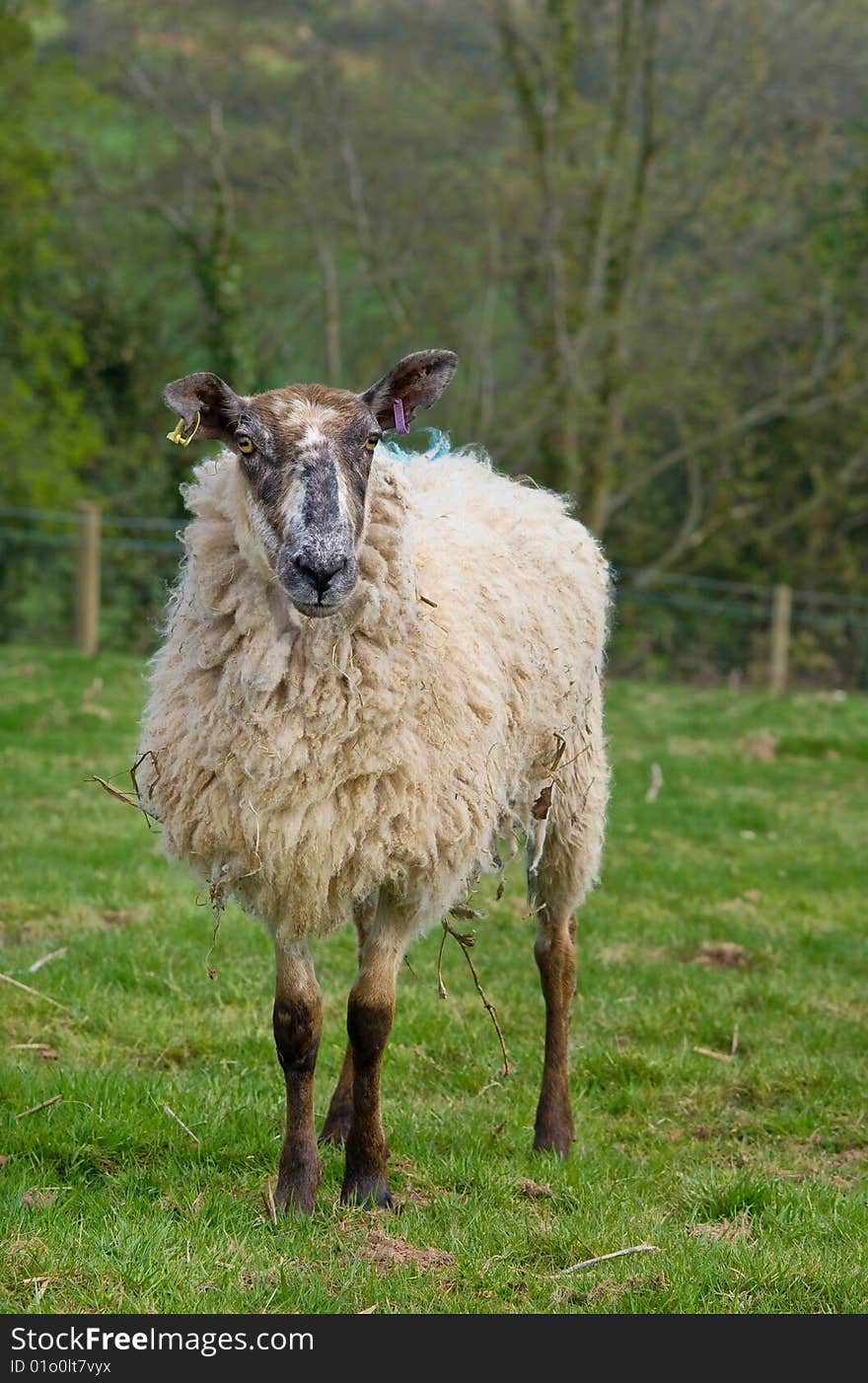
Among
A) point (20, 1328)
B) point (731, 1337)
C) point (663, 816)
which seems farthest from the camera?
point (663, 816)

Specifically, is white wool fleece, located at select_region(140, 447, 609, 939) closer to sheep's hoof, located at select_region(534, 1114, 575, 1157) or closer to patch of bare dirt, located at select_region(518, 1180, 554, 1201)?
patch of bare dirt, located at select_region(518, 1180, 554, 1201)

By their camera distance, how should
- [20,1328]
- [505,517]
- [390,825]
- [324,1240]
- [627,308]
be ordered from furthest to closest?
[627,308] < [505,517] < [390,825] < [324,1240] < [20,1328]

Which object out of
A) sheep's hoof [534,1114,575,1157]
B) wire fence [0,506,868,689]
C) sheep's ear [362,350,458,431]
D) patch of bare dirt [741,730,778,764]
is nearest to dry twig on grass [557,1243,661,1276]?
sheep's hoof [534,1114,575,1157]

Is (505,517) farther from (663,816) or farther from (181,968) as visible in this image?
(663,816)

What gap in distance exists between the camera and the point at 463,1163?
437 cm

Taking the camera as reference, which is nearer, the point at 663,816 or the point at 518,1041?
the point at 518,1041

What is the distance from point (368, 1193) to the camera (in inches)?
160

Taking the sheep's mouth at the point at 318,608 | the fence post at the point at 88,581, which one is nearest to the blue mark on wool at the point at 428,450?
the sheep's mouth at the point at 318,608

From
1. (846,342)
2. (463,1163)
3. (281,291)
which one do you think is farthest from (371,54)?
(463,1163)

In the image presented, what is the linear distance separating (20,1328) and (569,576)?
2.95 meters

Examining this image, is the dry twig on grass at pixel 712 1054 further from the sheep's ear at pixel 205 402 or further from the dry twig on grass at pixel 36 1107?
the sheep's ear at pixel 205 402

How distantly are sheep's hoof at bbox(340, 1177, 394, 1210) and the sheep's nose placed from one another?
165 cm

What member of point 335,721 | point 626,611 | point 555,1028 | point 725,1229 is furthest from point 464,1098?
point 626,611

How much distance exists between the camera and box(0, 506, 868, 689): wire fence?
55.6 feet
